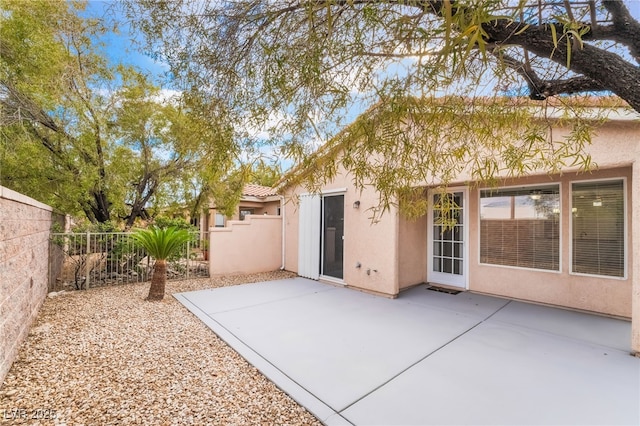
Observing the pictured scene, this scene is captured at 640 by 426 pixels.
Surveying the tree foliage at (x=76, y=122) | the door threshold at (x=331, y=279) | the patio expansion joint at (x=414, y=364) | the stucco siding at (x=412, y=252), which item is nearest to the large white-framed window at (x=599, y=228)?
the patio expansion joint at (x=414, y=364)

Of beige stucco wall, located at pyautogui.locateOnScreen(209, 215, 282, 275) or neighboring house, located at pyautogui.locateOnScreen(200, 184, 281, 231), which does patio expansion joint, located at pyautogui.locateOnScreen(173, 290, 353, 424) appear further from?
neighboring house, located at pyautogui.locateOnScreen(200, 184, 281, 231)

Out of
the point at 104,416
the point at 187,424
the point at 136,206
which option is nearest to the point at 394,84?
the point at 187,424

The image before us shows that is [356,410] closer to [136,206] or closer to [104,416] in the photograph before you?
[104,416]

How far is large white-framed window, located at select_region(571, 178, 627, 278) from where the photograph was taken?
17.1ft

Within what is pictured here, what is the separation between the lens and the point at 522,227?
20.9 ft

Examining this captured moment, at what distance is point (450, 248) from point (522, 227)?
1.73 metres

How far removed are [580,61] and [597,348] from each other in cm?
451

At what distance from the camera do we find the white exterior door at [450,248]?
723 cm

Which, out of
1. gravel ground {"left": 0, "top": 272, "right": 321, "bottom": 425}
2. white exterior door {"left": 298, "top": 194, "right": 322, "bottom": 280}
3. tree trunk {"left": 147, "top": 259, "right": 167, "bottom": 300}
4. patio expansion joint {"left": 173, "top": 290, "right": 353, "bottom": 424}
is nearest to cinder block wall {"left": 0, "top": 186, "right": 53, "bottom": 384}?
gravel ground {"left": 0, "top": 272, "right": 321, "bottom": 425}

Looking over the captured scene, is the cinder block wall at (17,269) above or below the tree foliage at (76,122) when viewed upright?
below

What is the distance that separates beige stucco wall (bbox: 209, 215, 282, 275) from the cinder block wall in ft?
13.9

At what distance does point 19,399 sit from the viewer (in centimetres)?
278

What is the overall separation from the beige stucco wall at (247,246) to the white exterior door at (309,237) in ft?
4.23

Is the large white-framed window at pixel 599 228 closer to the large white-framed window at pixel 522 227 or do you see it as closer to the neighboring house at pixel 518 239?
the neighboring house at pixel 518 239
